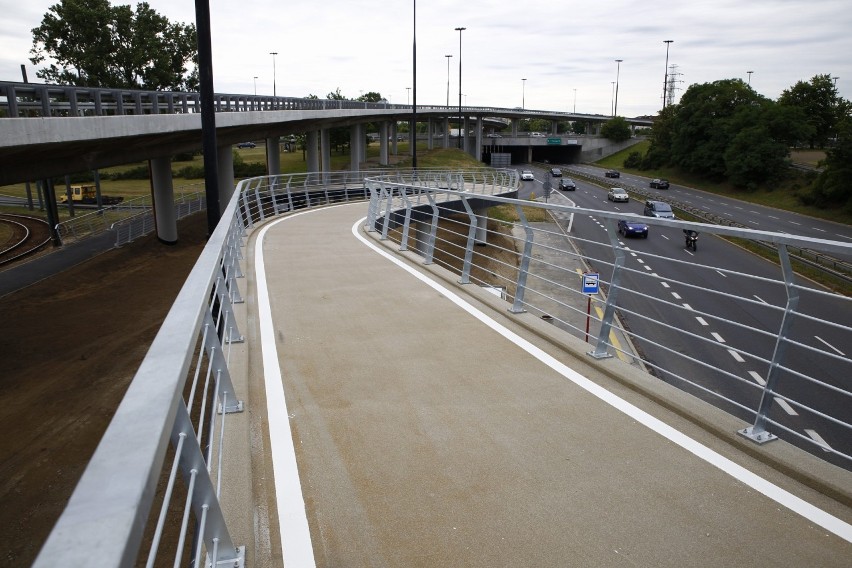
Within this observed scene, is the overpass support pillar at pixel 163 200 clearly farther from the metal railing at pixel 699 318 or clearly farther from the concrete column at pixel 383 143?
the concrete column at pixel 383 143

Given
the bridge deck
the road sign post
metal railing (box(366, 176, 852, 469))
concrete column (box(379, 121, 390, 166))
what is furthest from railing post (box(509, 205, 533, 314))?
concrete column (box(379, 121, 390, 166))

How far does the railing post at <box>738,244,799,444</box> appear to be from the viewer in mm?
4324

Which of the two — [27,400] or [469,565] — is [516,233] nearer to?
[27,400]

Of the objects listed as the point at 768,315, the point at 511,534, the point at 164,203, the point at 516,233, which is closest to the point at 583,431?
the point at 511,534

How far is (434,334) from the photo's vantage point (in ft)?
24.3

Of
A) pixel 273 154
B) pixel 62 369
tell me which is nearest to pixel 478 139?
pixel 273 154

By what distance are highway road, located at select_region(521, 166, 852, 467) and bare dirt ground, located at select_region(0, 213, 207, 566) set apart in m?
8.60

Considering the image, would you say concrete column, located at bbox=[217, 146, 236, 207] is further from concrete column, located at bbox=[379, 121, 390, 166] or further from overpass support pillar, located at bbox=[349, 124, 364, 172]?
concrete column, located at bbox=[379, 121, 390, 166]

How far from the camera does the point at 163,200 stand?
3300 centimetres

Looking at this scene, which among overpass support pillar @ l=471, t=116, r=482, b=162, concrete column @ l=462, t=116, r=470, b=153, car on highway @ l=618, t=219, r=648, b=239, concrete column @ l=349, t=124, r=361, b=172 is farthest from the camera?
overpass support pillar @ l=471, t=116, r=482, b=162

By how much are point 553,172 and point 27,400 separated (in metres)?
88.2

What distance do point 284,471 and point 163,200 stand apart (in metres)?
31.7

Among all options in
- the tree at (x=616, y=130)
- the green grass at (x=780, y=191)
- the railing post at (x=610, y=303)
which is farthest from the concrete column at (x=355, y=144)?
the tree at (x=616, y=130)

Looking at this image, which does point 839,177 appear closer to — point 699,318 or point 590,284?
point 699,318
